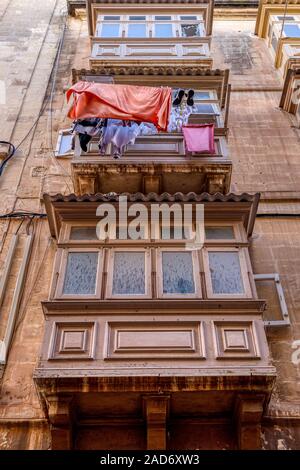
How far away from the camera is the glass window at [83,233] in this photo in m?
10.3

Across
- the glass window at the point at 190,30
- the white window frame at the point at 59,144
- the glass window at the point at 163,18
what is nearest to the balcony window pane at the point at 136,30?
the glass window at the point at 163,18

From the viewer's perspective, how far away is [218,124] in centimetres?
1344

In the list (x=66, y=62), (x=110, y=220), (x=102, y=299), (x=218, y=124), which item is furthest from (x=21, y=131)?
(x=102, y=299)

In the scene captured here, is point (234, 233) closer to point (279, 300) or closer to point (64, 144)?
point (279, 300)

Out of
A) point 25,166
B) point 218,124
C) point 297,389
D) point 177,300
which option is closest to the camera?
point 177,300

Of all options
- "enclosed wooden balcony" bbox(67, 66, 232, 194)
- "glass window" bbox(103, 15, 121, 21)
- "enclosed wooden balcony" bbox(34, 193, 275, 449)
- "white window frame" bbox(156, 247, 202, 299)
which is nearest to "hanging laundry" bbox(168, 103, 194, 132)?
"enclosed wooden balcony" bbox(67, 66, 232, 194)

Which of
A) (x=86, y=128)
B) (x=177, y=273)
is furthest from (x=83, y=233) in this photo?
(x=86, y=128)

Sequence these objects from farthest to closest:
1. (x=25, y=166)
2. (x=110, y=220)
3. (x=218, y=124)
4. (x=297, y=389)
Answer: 1. (x=25, y=166)
2. (x=218, y=124)
3. (x=110, y=220)
4. (x=297, y=389)

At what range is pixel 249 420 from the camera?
824 centimetres

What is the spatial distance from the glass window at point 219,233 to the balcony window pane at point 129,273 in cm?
136
